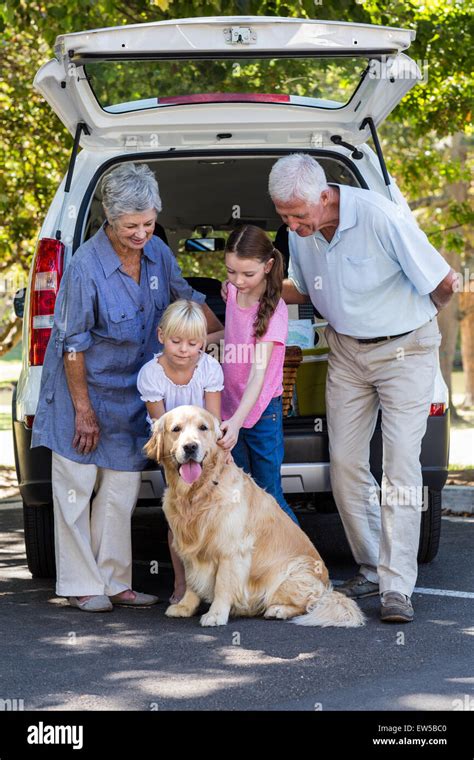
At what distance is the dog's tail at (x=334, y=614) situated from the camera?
4.82 m

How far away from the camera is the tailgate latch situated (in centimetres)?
490

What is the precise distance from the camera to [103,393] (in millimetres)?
5141

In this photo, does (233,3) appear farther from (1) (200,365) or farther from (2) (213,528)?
(2) (213,528)

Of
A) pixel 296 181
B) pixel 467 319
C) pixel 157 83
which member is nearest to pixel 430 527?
pixel 296 181

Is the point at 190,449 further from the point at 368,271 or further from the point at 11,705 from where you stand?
the point at 11,705

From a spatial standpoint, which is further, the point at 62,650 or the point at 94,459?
the point at 94,459

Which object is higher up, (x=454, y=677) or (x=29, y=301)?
(x=29, y=301)

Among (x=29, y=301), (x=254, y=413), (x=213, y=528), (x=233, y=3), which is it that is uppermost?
(x=233, y=3)

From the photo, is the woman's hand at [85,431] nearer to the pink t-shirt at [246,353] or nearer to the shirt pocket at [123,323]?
the shirt pocket at [123,323]

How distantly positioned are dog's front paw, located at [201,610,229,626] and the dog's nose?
0.73 metres

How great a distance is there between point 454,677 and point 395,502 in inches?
41.7

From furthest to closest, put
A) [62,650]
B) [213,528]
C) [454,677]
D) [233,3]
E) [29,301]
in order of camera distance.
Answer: [233,3], [29,301], [213,528], [62,650], [454,677]

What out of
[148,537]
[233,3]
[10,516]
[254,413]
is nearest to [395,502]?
[254,413]

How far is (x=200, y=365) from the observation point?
507 centimetres
